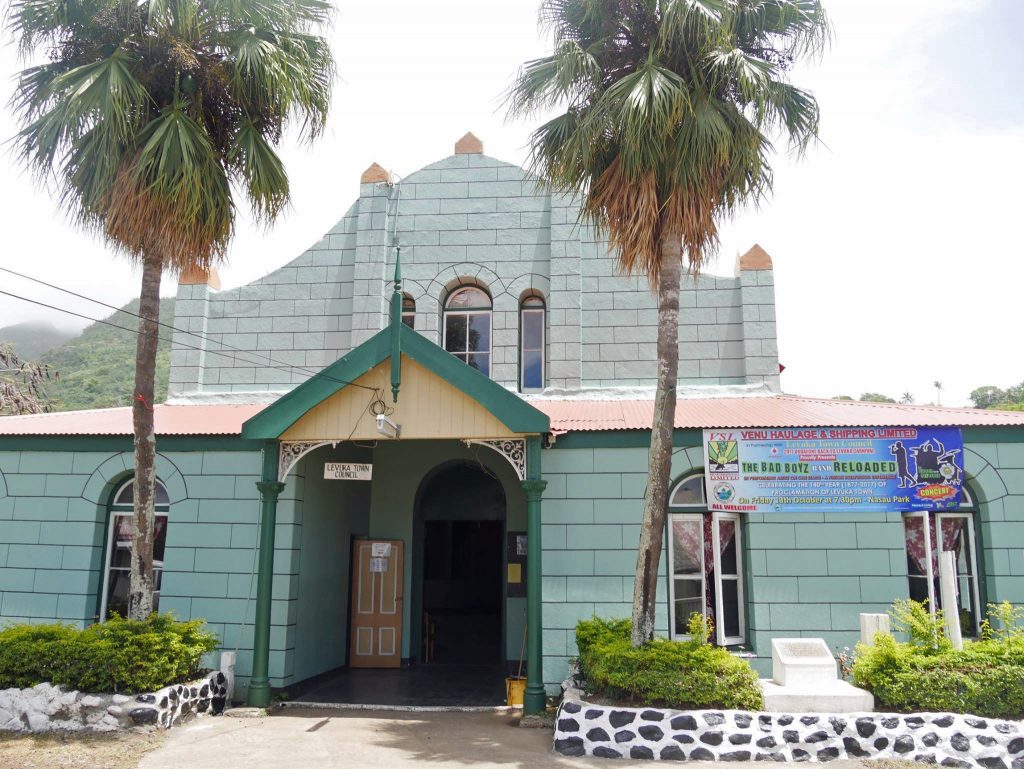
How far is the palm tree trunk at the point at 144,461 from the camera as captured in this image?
9906mm

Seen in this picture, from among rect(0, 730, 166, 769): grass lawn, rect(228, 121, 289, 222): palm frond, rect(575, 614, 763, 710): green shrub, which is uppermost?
rect(228, 121, 289, 222): palm frond

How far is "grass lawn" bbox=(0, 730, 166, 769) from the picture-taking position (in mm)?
8180

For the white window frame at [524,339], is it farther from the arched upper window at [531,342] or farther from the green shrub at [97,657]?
the green shrub at [97,657]

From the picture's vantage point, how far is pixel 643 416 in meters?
11.9

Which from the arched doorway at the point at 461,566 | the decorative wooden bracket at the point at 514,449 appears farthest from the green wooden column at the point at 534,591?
the arched doorway at the point at 461,566

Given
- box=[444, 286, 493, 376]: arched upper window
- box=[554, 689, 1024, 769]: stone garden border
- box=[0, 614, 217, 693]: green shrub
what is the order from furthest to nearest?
1. box=[444, 286, 493, 376]: arched upper window
2. box=[0, 614, 217, 693]: green shrub
3. box=[554, 689, 1024, 769]: stone garden border

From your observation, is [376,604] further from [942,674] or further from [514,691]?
[942,674]

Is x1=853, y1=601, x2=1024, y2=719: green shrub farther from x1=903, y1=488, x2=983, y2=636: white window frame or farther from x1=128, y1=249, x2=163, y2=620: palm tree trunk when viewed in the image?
x1=128, y1=249, x2=163, y2=620: palm tree trunk

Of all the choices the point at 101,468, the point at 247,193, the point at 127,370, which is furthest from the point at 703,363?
the point at 127,370

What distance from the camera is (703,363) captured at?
1368 centimetres

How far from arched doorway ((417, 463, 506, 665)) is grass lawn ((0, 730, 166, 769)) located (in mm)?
6013

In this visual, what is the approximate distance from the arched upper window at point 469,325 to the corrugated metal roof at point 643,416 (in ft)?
4.91

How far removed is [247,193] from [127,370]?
42.2m

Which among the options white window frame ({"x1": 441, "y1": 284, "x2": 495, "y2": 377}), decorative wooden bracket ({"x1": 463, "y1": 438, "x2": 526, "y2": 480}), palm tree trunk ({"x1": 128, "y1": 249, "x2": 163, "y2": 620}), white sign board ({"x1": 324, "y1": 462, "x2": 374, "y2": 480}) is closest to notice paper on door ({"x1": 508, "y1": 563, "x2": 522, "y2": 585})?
decorative wooden bracket ({"x1": 463, "y1": 438, "x2": 526, "y2": 480})
